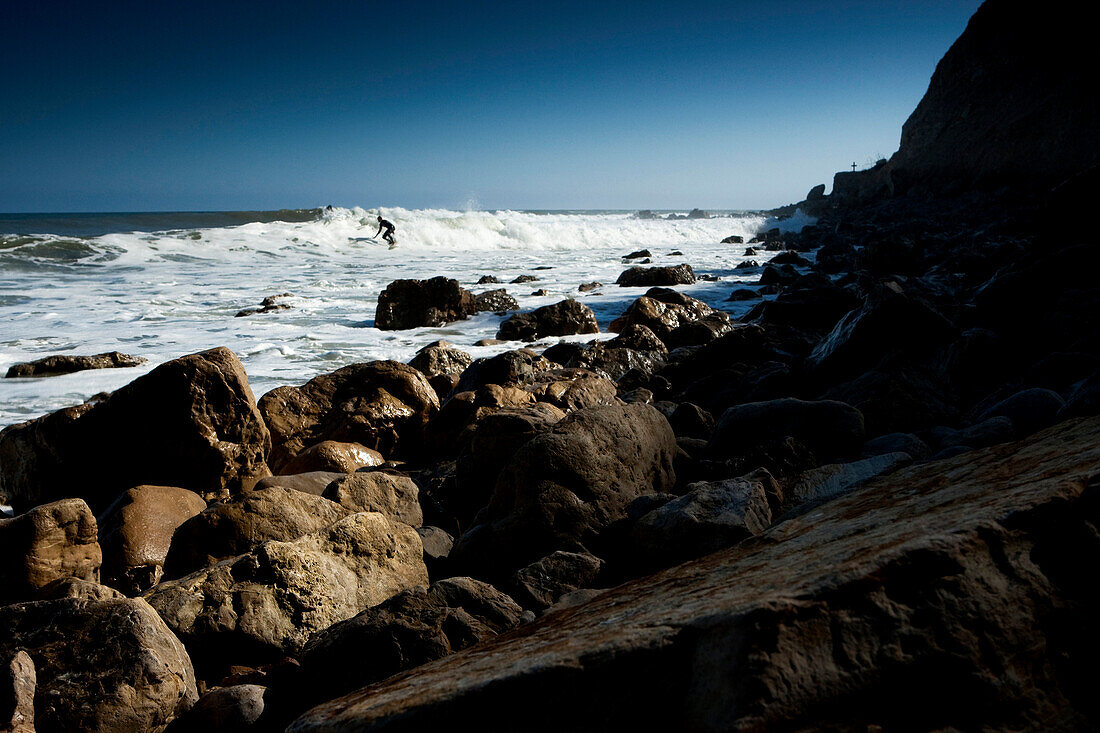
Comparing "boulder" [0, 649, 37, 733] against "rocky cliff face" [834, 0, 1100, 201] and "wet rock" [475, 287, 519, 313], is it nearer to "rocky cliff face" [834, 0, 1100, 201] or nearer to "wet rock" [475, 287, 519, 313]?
"wet rock" [475, 287, 519, 313]

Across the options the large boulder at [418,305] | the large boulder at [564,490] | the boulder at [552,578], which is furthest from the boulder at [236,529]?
the large boulder at [418,305]

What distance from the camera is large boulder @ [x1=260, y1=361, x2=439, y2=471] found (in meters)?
5.11

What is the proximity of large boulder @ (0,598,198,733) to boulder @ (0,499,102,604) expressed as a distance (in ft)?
2.41

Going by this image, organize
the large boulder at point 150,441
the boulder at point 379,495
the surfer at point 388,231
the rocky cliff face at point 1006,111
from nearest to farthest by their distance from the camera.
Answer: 1. the boulder at point 379,495
2. the large boulder at point 150,441
3. the surfer at point 388,231
4. the rocky cliff face at point 1006,111

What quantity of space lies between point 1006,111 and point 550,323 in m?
31.6

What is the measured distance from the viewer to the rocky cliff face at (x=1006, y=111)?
26.1 m

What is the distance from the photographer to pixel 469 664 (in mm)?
1357

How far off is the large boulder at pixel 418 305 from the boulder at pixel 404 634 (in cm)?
891

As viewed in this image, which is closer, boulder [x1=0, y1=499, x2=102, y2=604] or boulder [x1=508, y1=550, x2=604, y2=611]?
boulder [x1=508, y1=550, x2=604, y2=611]

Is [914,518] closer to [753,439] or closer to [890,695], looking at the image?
[890,695]

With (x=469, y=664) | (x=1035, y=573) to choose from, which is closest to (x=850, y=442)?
(x=1035, y=573)

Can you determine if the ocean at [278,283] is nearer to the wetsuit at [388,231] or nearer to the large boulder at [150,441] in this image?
the wetsuit at [388,231]

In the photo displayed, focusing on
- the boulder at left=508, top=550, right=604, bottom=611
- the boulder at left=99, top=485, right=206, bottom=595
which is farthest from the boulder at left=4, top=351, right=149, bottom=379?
the boulder at left=508, top=550, right=604, bottom=611

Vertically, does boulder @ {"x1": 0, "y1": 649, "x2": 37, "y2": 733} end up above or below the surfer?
below
